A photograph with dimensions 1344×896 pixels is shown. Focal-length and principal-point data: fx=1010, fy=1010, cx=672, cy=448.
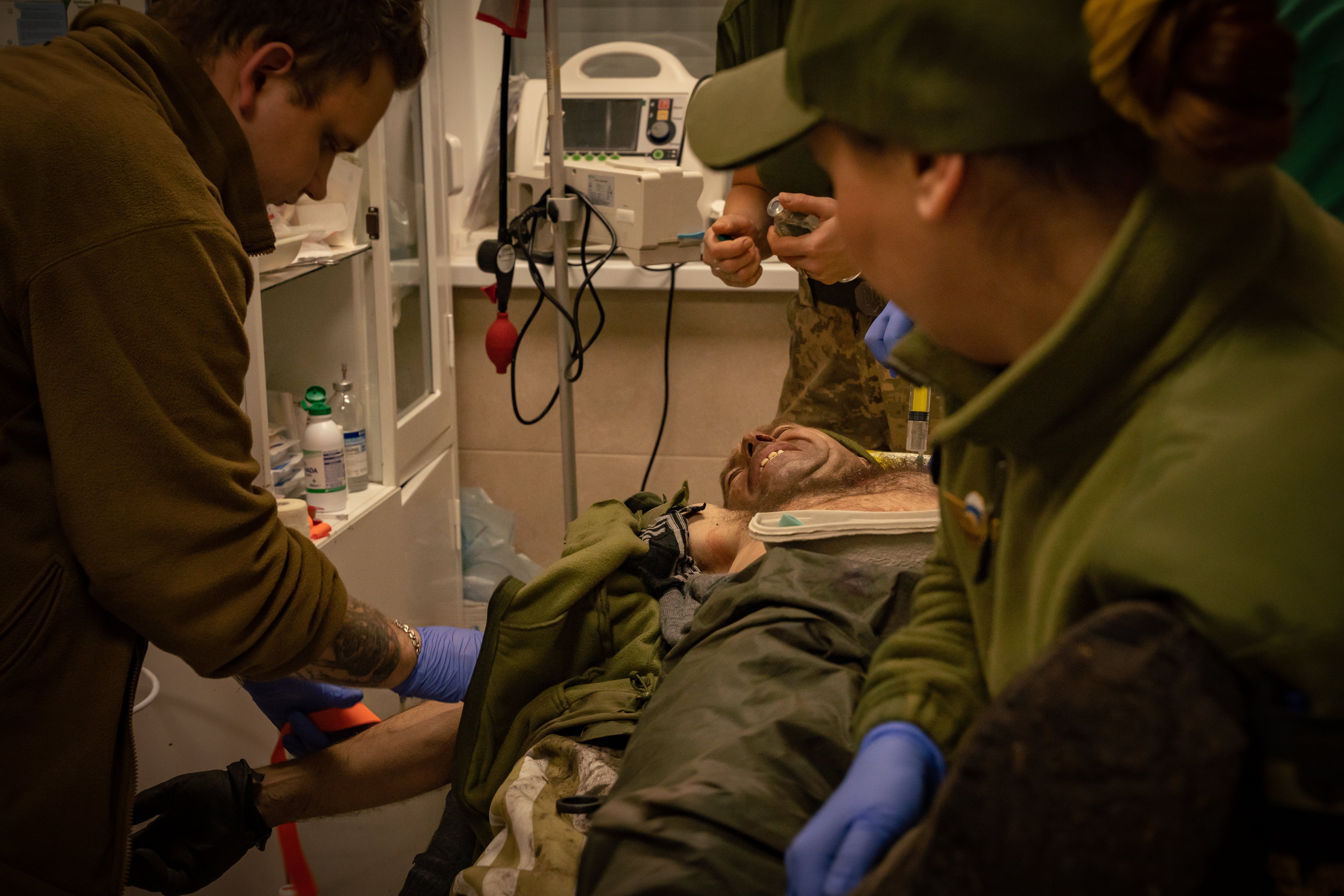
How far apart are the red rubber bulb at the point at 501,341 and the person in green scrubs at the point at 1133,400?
167 centimetres

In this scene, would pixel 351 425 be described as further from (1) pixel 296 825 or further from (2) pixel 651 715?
(2) pixel 651 715

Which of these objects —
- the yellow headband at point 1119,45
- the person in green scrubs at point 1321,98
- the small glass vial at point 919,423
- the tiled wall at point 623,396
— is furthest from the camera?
the tiled wall at point 623,396

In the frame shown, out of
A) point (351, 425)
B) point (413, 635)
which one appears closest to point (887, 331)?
point (413, 635)

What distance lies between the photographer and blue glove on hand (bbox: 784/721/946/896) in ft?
2.12

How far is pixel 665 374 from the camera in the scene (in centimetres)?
282

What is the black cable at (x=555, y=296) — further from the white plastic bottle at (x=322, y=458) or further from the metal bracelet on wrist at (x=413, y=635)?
the metal bracelet on wrist at (x=413, y=635)

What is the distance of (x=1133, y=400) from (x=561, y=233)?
167cm

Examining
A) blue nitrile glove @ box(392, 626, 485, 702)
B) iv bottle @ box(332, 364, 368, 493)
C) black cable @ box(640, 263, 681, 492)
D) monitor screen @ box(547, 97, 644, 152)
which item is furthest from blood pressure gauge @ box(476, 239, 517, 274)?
blue nitrile glove @ box(392, 626, 485, 702)

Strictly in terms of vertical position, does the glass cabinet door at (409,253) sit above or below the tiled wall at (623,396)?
above

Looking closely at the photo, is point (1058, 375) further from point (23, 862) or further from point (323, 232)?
point (323, 232)

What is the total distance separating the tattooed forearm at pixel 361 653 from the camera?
51.1 inches

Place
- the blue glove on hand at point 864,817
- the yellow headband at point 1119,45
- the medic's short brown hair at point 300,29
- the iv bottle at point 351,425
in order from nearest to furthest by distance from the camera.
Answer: the yellow headband at point 1119,45, the blue glove on hand at point 864,817, the medic's short brown hair at point 300,29, the iv bottle at point 351,425

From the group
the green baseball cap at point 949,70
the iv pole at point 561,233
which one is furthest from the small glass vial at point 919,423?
the green baseball cap at point 949,70

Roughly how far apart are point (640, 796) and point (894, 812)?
291mm
